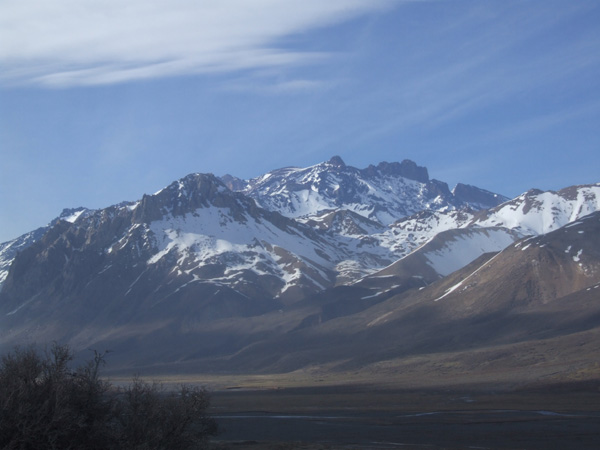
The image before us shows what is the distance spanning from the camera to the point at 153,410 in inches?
2207

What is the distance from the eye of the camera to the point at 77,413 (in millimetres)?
51625

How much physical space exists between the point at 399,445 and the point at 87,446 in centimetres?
5410

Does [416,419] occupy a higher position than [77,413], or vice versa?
[77,413]

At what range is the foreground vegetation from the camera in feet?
154

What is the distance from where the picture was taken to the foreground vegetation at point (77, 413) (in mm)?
47000

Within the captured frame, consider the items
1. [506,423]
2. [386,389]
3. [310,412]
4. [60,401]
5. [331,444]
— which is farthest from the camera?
[386,389]

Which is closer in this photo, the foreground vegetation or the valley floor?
the foreground vegetation

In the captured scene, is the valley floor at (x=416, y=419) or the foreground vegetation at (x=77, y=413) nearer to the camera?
the foreground vegetation at (x=77, y=413)

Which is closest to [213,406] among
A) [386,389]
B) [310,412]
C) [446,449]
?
[310,412]

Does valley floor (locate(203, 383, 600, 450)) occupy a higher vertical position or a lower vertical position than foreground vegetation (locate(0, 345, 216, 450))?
lower

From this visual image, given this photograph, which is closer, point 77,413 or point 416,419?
point 77,413

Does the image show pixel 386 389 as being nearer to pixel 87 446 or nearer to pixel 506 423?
pixel 506 423

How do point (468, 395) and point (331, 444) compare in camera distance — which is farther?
point (468, 395)

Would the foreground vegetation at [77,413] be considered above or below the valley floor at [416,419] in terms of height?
above
